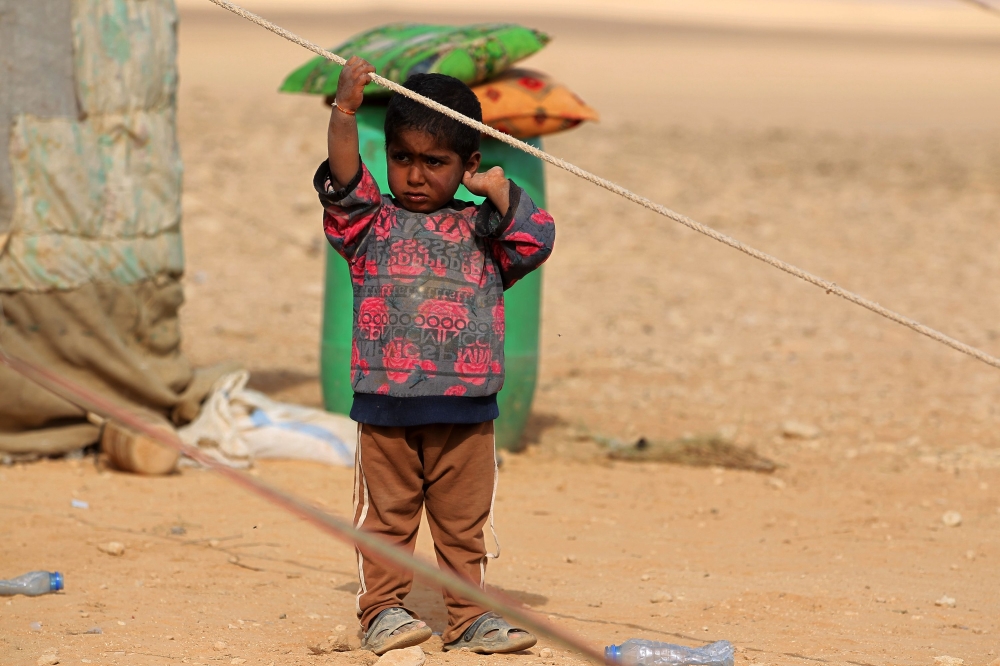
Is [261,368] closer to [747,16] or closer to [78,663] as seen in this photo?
[78,663]

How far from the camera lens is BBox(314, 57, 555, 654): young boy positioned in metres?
3.12

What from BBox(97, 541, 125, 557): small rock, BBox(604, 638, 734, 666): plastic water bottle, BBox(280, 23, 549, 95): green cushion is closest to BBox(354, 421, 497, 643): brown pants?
BBox(604, 638, 734, 666): plastic water bottle

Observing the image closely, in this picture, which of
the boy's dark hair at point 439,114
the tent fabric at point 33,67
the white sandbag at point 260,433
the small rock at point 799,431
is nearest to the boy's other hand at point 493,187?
the boy's dark hair at point 439,114

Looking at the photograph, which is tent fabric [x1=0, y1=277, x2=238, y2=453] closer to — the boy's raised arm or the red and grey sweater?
the red and grey sweater

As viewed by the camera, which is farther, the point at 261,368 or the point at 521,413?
the point at 261,368

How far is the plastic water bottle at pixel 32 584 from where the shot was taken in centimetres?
364

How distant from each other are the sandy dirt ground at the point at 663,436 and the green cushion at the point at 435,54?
65.3 inches

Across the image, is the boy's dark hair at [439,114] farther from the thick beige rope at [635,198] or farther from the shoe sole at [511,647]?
the shoe sole at [511,647]

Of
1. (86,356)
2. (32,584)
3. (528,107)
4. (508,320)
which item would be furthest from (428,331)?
(86,356)

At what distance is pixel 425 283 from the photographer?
3.18 meters

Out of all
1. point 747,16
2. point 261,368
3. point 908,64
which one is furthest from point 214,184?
point 747,16

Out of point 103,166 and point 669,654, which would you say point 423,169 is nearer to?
point 669,654

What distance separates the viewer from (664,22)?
189 feet

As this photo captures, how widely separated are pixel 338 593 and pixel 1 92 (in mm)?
2583
